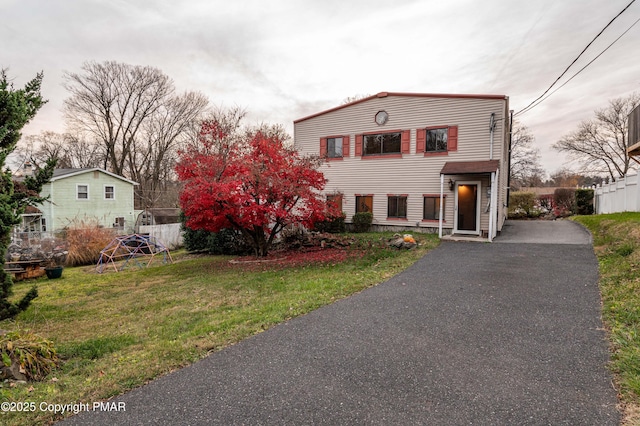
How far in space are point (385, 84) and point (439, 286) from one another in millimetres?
17174

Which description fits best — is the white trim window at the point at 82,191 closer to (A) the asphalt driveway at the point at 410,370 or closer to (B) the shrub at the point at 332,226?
(B) the shrub at the point at 332,226

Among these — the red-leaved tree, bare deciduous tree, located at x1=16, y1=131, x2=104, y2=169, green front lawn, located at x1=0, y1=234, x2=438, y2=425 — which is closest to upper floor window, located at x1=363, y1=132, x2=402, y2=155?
the red-leaved tree

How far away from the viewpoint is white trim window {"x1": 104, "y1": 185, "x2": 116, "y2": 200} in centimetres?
2248

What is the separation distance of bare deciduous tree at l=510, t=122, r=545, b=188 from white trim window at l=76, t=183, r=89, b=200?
125 ft

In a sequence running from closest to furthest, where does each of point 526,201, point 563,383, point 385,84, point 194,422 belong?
1. point 194,422
2. point 563,383
3. point 385,84
4. point 526,201

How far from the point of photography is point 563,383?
9.25 ft

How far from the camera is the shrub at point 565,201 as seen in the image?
21.5 metres

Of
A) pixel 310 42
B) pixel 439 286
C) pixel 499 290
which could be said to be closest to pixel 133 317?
pixel 439 286

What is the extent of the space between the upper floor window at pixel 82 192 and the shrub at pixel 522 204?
98.6 feet

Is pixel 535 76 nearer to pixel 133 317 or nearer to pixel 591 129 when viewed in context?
pixel 133 317

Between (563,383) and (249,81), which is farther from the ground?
(249,81)

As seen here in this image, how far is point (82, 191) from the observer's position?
21.2 metres
